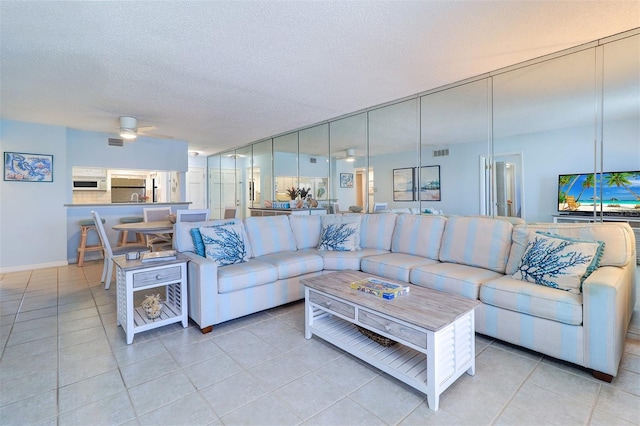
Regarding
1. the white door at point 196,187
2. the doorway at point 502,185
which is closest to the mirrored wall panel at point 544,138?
the doorway at point 502,185

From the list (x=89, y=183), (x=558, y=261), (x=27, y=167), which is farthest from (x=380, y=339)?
(x=89, y=183)

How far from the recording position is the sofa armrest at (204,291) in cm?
244

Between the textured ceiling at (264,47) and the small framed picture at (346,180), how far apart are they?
145 cm

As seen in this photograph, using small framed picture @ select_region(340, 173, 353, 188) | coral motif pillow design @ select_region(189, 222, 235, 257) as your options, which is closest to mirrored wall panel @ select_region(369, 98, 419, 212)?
small framed picture @ select_region(340, 173, 353, 188)

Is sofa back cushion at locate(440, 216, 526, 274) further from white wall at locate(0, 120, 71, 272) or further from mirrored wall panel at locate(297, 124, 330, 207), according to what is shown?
white wall at locate(0, 120, 71, 272)

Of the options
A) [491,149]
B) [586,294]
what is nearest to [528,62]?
[491,149]

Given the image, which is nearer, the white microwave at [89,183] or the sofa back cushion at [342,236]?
the sofa back cushion at [342,236]

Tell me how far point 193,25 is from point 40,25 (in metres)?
1.10

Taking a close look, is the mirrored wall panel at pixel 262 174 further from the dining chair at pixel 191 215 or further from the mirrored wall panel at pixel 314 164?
the dining chair at pixel 191 215

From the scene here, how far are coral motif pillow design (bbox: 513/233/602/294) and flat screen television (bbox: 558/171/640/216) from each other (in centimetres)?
122

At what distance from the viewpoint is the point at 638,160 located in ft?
10.1

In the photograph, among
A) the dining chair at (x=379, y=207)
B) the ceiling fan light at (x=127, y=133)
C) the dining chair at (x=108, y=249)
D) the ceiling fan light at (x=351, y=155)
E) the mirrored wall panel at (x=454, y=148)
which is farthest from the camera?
the ceiling fan light at (x=351, y=155)

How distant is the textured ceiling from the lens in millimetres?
2023

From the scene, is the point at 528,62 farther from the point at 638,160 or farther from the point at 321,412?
the point at 321,412
